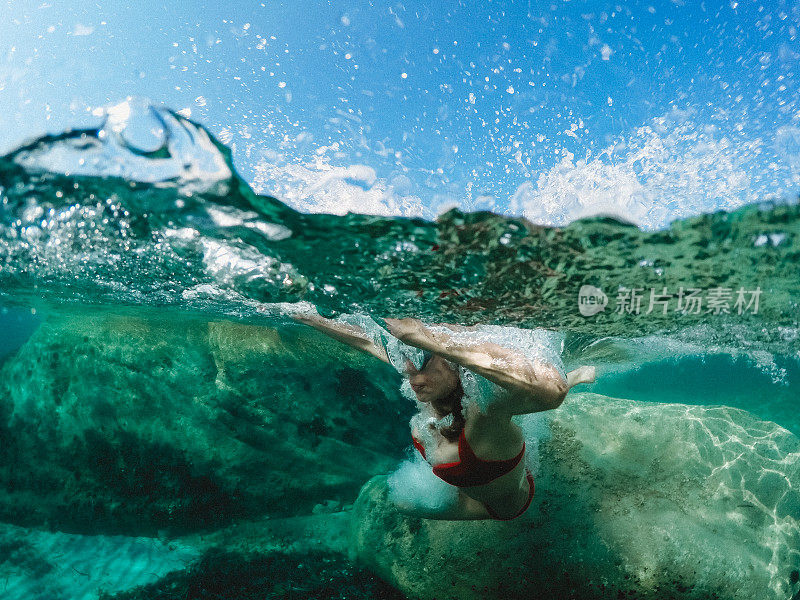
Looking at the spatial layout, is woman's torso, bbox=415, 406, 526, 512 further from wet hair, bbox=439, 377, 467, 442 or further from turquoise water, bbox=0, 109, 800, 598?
turquoise water, bbox=0, 109, 800, 598

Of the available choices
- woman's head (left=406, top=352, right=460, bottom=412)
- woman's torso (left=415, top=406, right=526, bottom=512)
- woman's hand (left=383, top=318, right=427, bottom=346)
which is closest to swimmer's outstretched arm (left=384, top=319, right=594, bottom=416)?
woman's hand (left=383, top=318, right=427, bottom=346)

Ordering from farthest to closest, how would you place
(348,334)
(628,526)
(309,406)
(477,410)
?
(309,406)
(348,334)
(628,526)
(477,410)

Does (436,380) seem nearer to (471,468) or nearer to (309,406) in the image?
(471,468)

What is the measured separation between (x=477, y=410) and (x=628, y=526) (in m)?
4.82

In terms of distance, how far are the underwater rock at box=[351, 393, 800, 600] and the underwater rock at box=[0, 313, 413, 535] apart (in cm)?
221

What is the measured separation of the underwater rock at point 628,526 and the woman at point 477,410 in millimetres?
1714

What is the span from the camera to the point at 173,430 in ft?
31.1

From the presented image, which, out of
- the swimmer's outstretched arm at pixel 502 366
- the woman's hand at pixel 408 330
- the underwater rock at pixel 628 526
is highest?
the woman's hand at pixel 408 330

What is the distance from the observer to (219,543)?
9562 mm

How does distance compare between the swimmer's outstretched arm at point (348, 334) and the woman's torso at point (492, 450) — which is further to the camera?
the swimmer's outstretched arm at point (348, 334)

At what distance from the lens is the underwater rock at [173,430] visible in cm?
930

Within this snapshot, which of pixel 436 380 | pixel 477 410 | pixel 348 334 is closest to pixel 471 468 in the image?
pixel 477 410

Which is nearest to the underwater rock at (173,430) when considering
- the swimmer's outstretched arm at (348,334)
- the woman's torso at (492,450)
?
the swimmer's outstretched arm at (348,334)

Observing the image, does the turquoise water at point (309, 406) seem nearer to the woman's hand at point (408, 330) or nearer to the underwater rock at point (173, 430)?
the underwater rock at point (173, 430)
